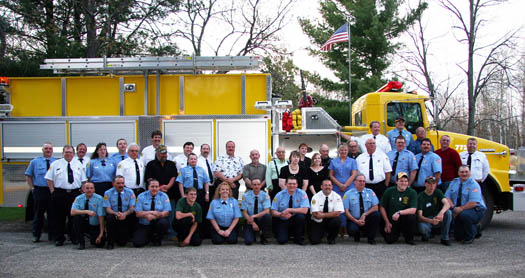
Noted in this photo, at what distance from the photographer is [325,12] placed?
90.0 ft

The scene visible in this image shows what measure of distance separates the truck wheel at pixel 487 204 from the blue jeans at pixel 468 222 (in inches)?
49.3

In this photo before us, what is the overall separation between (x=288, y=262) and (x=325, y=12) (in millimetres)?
22473

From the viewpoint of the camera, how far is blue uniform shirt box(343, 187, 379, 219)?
8734 millimetres

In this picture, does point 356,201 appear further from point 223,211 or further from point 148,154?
point 148,154

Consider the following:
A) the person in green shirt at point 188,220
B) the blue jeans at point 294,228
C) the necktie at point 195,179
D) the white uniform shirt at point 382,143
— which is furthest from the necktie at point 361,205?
the necktie at point 195,179

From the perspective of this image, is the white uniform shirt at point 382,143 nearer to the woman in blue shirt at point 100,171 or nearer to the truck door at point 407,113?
the truck door at point 407,113

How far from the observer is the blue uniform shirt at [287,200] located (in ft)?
28.8

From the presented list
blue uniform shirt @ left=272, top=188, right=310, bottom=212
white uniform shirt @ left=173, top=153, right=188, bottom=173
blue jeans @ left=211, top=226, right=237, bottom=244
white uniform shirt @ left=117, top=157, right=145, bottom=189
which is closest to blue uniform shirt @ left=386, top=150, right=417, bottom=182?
blue uniform shirt @ left=272, top=188, right=310, bottom=212

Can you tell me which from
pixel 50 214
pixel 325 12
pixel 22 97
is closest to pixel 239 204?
pixel 50 214

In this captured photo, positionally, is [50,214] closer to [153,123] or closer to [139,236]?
[139,236]

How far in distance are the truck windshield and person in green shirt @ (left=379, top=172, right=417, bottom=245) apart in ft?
7.11

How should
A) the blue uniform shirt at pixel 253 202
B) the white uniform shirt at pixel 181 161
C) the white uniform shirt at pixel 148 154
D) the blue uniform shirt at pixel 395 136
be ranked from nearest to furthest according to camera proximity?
1. the blue uniform shirt at pixel 253 202
2. the white uniform shirt at pixel 181 161
3. the white uniform shirt at pixel 148 154
4. the blue uniform shirt at pixel 395 136

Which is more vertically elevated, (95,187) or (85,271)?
(95,187)

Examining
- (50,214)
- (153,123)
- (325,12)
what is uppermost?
(325,12)
